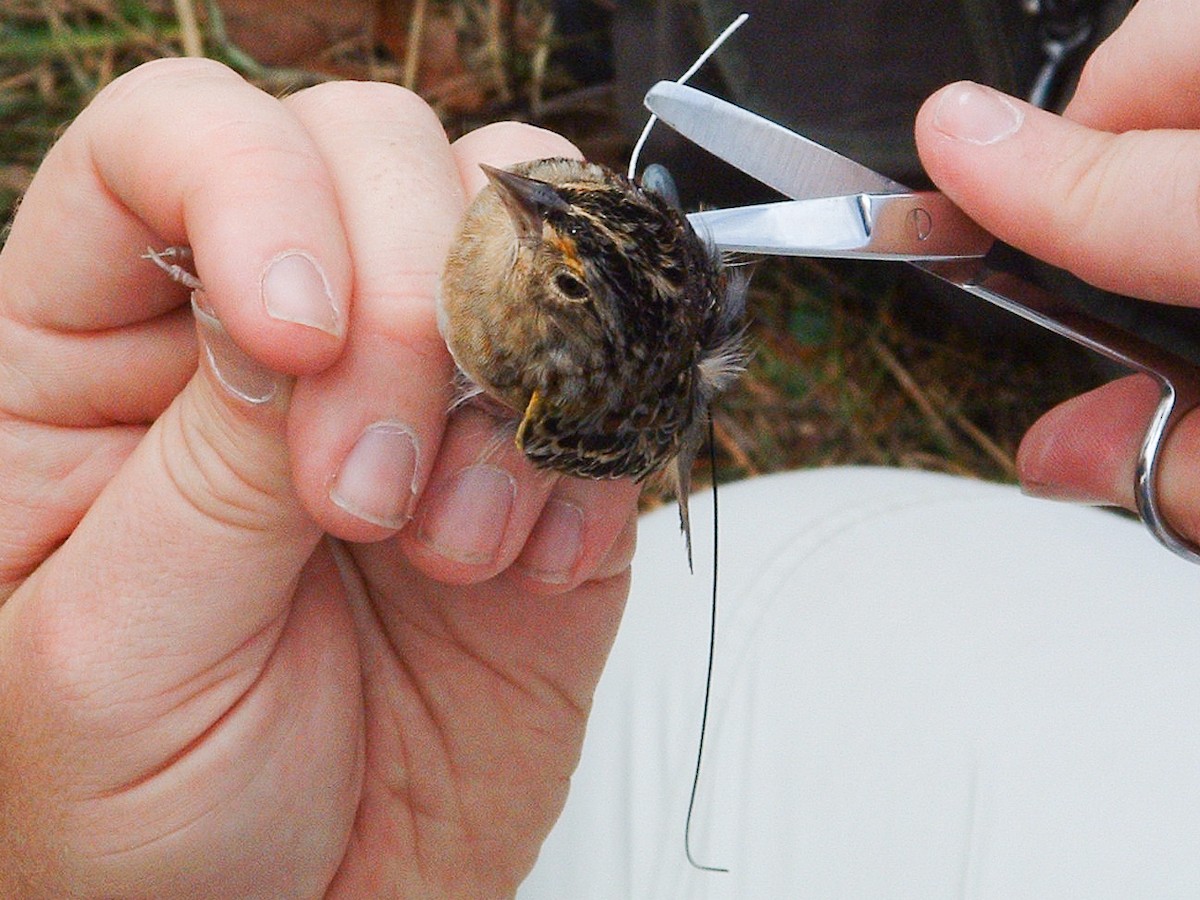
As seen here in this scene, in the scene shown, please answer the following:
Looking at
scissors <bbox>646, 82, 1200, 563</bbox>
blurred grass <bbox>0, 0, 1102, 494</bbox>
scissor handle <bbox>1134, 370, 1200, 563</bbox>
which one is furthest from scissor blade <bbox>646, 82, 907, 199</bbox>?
blurred grass <bbox>0, 0, 1102, 494</bbox>

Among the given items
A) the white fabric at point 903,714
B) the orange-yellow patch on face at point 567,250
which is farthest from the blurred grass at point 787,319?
the orange-yellow patch on face at point 567,250

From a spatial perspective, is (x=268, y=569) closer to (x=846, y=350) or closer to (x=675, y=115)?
(x=675, y=115)

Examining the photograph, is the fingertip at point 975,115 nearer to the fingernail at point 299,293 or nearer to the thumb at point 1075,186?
the thumb at point 1075,186

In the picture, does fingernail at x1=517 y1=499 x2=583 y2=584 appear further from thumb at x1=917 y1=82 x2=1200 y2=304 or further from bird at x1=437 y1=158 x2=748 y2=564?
thumb at x1=917 y1=82 x2=1200 y2=304

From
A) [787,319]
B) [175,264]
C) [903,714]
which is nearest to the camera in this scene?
[175,264]

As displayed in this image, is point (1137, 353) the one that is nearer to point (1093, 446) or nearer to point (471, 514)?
point (1093, 446)

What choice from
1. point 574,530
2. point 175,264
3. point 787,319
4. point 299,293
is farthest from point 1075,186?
point 787,319
